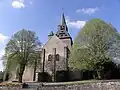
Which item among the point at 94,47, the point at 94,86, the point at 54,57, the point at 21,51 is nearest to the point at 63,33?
the point at 54,57

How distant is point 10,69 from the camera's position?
46875 millimetres

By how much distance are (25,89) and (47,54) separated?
24.7 meters

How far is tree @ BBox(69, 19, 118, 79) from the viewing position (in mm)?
38147

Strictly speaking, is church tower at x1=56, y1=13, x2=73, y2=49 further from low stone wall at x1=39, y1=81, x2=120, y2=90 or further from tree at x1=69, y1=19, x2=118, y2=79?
low stone wall at x1=39, y1=81, x2=120, y2=90

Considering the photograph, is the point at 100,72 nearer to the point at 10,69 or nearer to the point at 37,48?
the point at 37,48

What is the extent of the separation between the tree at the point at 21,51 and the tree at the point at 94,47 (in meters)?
9.54

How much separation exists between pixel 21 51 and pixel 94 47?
15864 millimetres

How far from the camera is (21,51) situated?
148 feet

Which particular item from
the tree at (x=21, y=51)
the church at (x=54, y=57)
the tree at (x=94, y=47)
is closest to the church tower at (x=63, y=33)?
the church at (x=54, y=57)

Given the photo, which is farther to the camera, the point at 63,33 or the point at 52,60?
the point at 63,33

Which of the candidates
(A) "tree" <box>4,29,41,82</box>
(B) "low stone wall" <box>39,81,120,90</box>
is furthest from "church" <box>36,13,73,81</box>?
(B) "low stone wall" <box>39,81,120,90</box>

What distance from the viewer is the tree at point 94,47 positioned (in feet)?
125

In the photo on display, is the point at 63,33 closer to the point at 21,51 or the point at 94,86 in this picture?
the point at 21,51

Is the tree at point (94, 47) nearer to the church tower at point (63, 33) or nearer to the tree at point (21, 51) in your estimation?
the tree at point (21, 51)
